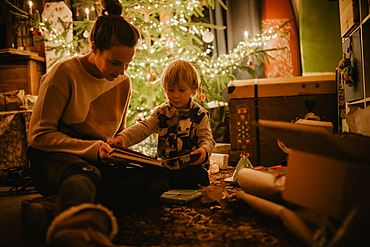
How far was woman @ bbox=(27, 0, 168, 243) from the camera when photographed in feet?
2.67

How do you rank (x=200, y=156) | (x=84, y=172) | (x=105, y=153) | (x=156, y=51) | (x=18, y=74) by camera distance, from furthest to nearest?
(x=18, y=74) < (x=156, y=51) < (x=200, y=156) < (x=105, y=153) < (x=84, y=172)

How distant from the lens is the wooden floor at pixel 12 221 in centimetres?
67

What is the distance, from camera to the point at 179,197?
3.17ft

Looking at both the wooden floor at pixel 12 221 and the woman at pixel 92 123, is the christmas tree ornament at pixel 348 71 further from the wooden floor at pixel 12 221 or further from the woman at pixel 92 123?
the wooden floor at pixel 12 221

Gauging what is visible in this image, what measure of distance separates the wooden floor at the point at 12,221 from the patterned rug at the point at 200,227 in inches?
9.1

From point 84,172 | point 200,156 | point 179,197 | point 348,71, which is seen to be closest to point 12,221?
Answer: point 84,172

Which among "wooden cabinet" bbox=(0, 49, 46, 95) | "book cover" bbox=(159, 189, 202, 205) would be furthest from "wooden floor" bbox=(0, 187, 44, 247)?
"wooden cabinet" bbox=(0, 49, 46, 95)

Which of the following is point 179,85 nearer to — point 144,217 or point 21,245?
point 144,217

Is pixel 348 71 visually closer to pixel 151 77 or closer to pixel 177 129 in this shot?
pixel 177 129

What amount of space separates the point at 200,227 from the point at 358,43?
3.26 feet

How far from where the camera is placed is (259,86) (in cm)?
172

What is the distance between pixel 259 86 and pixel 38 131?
4.22 ft

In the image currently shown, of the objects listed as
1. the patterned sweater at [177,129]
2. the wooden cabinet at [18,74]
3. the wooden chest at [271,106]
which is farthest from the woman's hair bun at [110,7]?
the wooden cabinet at [18,74]

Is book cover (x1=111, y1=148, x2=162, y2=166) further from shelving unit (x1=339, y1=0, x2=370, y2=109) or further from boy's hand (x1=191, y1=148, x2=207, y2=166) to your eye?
shelving unit (x1=339, y1=0, x2=370, y2=109)
